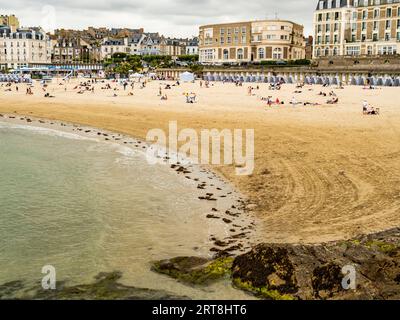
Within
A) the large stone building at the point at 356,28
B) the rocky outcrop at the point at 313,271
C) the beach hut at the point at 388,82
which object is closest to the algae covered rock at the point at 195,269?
the rocky outcrop at the point at 313,271

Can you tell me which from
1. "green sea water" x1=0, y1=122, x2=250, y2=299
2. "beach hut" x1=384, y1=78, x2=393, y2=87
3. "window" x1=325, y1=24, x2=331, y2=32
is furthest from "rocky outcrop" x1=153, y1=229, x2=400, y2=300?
"window" x1=325, y1=24, x2=331, y2=32

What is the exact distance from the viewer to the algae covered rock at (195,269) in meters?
7.72

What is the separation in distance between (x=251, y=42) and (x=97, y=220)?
9248cm

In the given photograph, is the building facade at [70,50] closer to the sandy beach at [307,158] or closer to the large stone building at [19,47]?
the large stone building at [19,47]

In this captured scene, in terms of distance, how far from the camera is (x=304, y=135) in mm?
22188

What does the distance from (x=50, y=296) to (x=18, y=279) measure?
49.0 inches

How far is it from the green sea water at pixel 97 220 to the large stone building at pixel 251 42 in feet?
269

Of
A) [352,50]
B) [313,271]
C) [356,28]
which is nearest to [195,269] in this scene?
[313,271]

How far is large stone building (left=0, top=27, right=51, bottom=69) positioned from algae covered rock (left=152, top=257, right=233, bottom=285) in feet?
422

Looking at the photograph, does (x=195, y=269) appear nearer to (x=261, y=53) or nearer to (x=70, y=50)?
(x=261, y=53)

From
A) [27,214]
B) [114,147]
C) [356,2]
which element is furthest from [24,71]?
[27,214]

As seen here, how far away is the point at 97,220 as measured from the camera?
11914 millimetres
